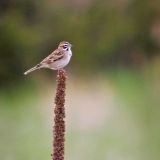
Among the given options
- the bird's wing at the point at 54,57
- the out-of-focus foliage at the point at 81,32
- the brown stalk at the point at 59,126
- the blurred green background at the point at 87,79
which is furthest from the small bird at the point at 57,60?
the out-of-focus foliage at the point at 81,32

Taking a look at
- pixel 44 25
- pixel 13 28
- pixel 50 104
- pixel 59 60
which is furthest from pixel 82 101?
pixel 59 60

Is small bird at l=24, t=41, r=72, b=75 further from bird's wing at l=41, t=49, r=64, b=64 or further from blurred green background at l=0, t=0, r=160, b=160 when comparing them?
blurred green background at l=0, t=0, r=160, b=160

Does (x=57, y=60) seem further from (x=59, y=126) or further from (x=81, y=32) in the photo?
(x=81, y=32)

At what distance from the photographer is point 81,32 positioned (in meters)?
27.0

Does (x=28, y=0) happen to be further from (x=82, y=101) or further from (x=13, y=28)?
(x=82, y=101)

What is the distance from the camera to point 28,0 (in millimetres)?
25594

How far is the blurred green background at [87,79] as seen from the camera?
57.9 ft

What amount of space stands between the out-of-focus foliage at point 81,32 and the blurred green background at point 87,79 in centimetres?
3

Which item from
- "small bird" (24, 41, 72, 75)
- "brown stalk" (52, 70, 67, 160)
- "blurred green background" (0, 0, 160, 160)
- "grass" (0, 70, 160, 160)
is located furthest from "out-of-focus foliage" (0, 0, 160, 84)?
"brown stalk" (52, 70, 67, 160)

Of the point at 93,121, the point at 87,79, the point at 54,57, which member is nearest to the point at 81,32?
the point at 87,79

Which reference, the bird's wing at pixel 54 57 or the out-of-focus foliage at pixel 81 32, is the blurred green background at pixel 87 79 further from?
the bird's wing at pixel 54 57

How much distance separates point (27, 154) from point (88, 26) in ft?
34.9

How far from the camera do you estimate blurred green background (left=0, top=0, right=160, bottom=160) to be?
17.6m

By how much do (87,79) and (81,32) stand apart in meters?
2.90
